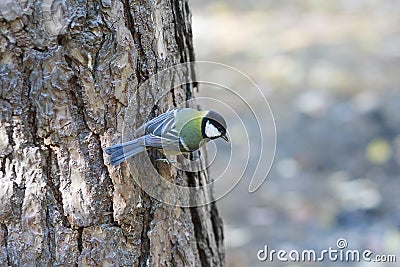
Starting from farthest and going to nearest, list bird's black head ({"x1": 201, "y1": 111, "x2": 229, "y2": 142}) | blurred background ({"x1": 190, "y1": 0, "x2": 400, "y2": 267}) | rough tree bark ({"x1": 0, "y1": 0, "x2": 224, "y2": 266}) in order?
blurred background ({"x1": 190, "y1": 0, "x2": 400, "y2": 267}) < bird's black head ({"x1": 201, "y1": 111, "x2": 229, "y2": 142}) < rough tree bark ({"x1": 0, "y1": 0, "x2": 224, "y2": 266})

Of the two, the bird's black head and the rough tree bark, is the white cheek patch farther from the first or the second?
the rough tree bark

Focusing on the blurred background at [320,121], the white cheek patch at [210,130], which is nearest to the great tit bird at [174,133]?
the white cheek patch at [210,130]

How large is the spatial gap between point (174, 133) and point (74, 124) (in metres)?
0.25

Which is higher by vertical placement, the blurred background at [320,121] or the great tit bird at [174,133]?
the blurred background at [320,121]

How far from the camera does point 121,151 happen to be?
1.51m

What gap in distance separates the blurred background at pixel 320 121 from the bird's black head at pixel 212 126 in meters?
1.73

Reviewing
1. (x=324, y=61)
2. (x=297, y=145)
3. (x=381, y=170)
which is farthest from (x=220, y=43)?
(x=381, y=170)

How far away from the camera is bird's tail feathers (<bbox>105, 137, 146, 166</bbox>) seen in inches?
59.4

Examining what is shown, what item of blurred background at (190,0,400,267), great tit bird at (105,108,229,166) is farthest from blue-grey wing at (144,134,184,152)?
blurred background at (190,0,400,267)

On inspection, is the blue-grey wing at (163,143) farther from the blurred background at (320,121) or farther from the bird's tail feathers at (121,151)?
the blurred background at (320,121)

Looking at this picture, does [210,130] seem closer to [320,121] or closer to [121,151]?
[121,151]

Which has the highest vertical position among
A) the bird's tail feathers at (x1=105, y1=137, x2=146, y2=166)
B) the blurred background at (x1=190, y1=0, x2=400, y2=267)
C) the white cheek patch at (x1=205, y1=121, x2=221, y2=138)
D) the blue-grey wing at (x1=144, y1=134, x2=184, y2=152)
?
the blurred background at (x1=190, y1=0, x2=400, y2=267)

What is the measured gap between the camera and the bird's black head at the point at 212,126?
159 cm

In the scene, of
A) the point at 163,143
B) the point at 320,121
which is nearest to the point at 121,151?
the point at 163,143
